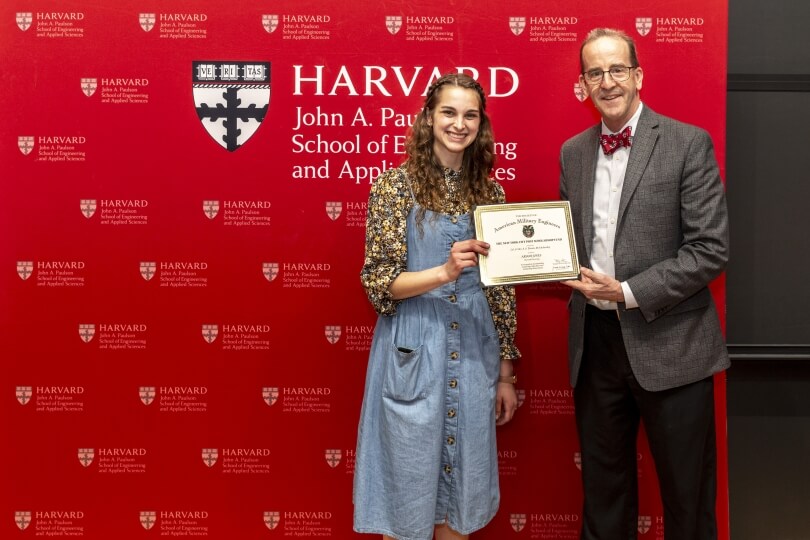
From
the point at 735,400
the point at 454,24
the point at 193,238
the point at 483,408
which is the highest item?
the point at 454,24

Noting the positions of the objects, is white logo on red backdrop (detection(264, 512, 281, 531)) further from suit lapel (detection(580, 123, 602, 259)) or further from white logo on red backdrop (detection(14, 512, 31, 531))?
suit lapel (detection(580, 123, 602, 259))

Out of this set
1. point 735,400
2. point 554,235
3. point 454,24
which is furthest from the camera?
point 735,400

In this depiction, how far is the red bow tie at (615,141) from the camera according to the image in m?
2.26

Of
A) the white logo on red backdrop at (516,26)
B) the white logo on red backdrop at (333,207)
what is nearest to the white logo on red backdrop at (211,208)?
the white logo on red backdrop at (333,207)

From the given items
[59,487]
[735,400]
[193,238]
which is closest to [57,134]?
[193,238]

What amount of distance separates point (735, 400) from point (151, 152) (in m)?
2.87

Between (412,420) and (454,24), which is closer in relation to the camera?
(412,420)

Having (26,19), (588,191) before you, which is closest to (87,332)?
(26,19)

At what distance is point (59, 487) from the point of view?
293 centimetres

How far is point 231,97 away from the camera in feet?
9.27

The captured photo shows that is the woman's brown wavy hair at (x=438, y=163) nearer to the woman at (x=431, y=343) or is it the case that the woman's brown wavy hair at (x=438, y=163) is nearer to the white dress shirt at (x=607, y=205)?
the woman at (x=431, y=343)

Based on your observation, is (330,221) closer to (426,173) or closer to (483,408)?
(426,173)

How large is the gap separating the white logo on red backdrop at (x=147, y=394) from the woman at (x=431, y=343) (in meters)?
1.10

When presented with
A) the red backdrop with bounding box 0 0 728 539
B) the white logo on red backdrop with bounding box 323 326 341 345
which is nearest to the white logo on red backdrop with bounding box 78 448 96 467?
the red backdrop with bounding box 0 0 728 539
